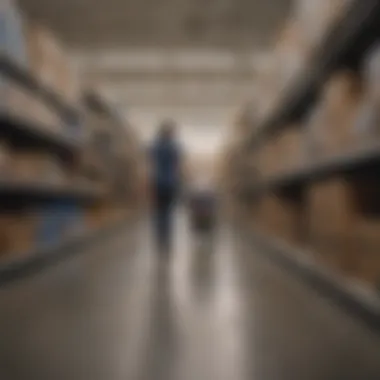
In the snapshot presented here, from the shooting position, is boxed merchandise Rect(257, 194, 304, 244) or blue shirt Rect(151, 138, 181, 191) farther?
blue shirt Rect(151, 138, 181, 191)

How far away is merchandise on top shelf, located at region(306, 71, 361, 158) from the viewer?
2513mm

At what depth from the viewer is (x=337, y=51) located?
2.67 metres

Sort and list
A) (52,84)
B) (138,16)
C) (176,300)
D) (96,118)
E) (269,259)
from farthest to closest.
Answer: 1. (96,118)
2. (138,16)
3. (52,84)
4. (269,259)
5. (176,300)

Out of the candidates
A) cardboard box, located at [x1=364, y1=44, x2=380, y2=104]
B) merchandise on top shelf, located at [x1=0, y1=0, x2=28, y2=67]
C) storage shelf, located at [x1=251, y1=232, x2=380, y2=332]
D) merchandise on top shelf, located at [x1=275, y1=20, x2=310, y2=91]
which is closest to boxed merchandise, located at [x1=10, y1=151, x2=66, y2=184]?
merchandise on top shelf, located at [x1=0, y1=0, x2=28, y2=67]

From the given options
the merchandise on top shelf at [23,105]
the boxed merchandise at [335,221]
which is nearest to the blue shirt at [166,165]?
the merchandise on top shelf at [23,105]

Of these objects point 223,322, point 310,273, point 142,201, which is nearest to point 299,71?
point 310,273

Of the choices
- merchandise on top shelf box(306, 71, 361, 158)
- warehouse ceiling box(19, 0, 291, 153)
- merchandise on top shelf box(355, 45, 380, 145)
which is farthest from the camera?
warehouse ceiling box(19, 0, 291, 153)

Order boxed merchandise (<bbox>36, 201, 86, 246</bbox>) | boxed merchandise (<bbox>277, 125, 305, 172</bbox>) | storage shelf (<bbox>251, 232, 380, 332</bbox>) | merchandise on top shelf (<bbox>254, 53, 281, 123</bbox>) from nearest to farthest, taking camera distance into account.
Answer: storage shelf (<bbox>251, 232, 380, 332</bbox>) < boxed merchandise (<bbox>277, 125, 305, 172</bbox>) < boxed merchandise (<bbox>36, 201, 86, 246</bbox>) < merchandise on top shelf (<bbox>254, 53, 281, 123</bbox>)

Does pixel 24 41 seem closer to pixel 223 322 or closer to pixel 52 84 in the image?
pixel 52 84

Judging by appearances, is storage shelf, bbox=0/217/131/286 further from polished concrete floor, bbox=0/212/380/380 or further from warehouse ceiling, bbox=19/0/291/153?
warehouse ceiling, bbox=19/0/291/153

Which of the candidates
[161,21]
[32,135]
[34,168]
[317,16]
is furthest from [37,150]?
[161,21]

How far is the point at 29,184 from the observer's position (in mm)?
3295

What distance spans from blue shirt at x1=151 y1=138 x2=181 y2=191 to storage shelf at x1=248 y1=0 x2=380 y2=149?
1737 millimetres

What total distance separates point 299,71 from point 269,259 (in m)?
1.38
